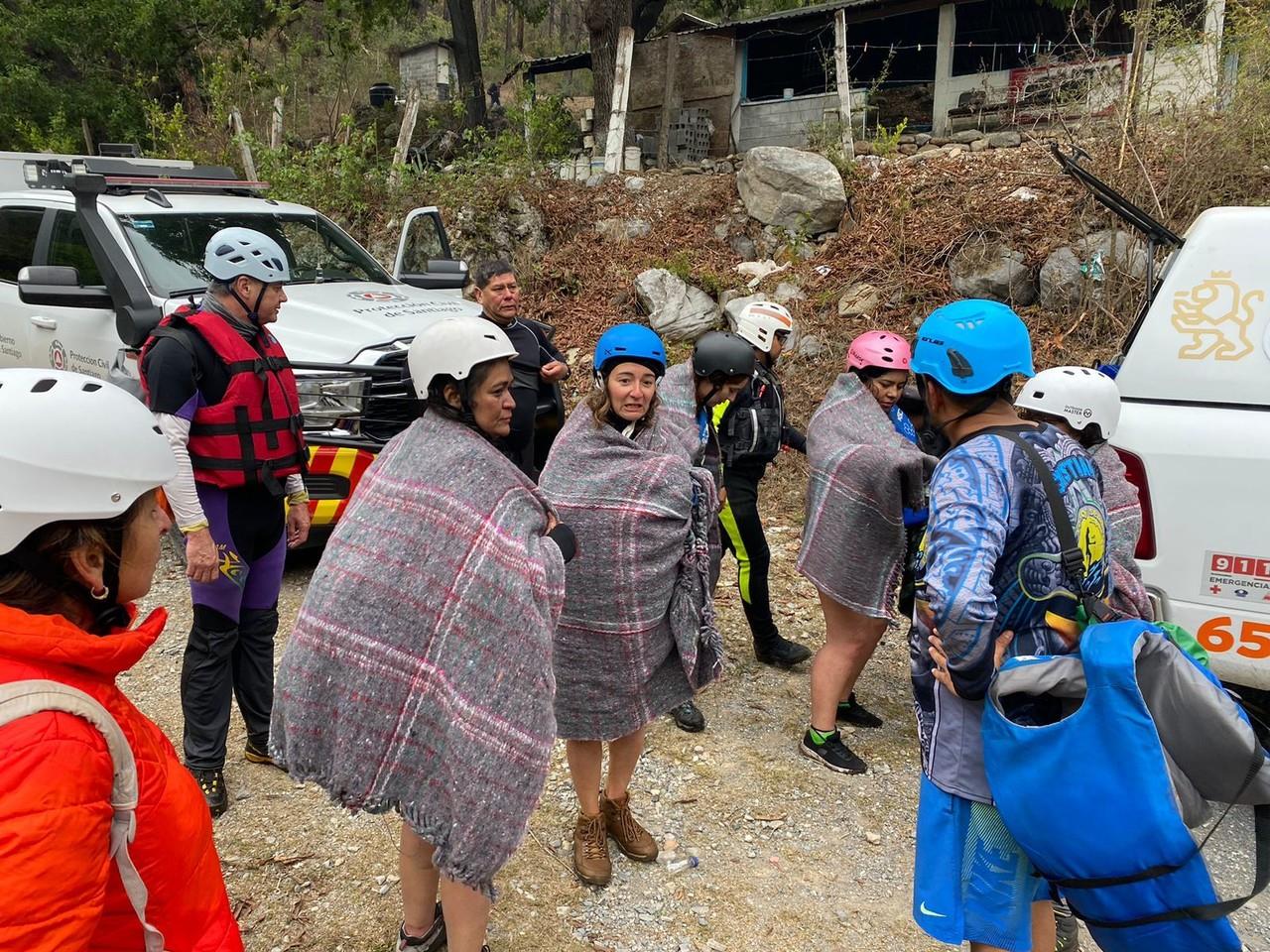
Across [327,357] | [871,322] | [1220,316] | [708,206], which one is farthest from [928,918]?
[708,206]

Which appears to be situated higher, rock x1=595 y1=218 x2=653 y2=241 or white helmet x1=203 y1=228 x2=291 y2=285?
rock x1=595 y1=218 x2=653 y2=241

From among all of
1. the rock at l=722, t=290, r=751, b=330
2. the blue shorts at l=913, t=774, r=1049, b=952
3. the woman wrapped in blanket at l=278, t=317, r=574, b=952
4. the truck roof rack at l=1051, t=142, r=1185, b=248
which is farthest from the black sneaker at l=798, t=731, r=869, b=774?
the rock at l=722, t=290, r=751, b=330

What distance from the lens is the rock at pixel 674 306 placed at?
30.1ft

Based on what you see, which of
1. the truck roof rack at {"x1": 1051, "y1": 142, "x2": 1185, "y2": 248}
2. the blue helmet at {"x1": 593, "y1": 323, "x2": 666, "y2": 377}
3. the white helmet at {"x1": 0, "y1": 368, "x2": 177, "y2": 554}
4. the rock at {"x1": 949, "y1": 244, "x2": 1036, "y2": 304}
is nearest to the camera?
the white helmet at {"x1": 0, "y1": 368, "x2": 177, "y2": 554}

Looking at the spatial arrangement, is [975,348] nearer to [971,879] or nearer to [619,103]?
[971,879]

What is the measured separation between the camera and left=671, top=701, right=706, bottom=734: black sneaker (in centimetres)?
399

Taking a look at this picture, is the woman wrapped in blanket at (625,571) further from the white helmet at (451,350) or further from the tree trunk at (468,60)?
the tree trunk at (468,60)

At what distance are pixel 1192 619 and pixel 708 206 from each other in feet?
28.7

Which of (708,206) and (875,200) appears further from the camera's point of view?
(708,206)

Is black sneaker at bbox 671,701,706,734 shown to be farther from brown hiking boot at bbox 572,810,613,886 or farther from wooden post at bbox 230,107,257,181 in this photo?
wooden post at bbox 230,107,257,181

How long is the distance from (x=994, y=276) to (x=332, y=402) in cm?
615

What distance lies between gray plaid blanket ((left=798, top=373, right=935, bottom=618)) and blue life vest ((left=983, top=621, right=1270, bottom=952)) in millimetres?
1609

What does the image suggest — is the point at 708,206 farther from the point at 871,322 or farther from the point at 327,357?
the point at 327,357

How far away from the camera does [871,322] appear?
26.9 feet
